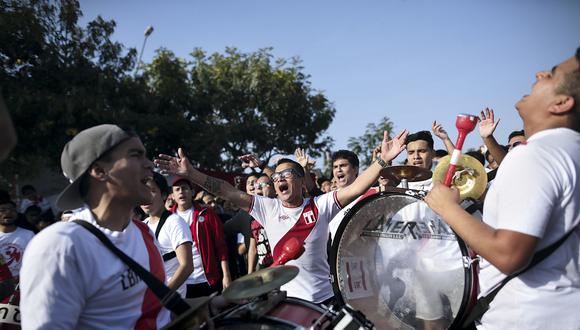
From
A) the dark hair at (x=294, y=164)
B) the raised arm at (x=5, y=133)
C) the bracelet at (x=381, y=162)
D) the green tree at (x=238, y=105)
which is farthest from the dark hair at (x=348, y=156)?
the green tree at (x=238, y=105)

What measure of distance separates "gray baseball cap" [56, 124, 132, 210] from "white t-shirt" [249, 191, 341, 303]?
98.3 inches

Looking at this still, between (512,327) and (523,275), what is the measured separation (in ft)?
0.79

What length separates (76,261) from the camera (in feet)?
7.23

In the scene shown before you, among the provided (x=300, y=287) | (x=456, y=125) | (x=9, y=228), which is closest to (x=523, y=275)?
(x=456, y=125)

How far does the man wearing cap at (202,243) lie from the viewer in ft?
21.1

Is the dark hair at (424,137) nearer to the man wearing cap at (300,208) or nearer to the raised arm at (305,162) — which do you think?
the raised arm at (305,162)

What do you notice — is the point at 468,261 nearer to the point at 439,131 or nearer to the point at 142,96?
the point at 439,131

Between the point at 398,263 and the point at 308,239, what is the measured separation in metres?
1.28

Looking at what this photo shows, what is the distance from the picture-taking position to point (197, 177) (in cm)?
468

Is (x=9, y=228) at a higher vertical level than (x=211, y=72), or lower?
lower

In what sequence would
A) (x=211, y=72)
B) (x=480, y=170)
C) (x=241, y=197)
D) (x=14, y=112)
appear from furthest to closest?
(x=211, y=72) → (x=14, y=112) → (x=241, y=197) → (x=480, y=170)

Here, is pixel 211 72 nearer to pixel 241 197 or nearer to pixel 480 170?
pixel 241 197

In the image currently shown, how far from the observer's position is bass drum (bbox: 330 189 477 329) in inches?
135

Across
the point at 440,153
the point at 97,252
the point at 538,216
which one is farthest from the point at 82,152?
the point at 440,153
